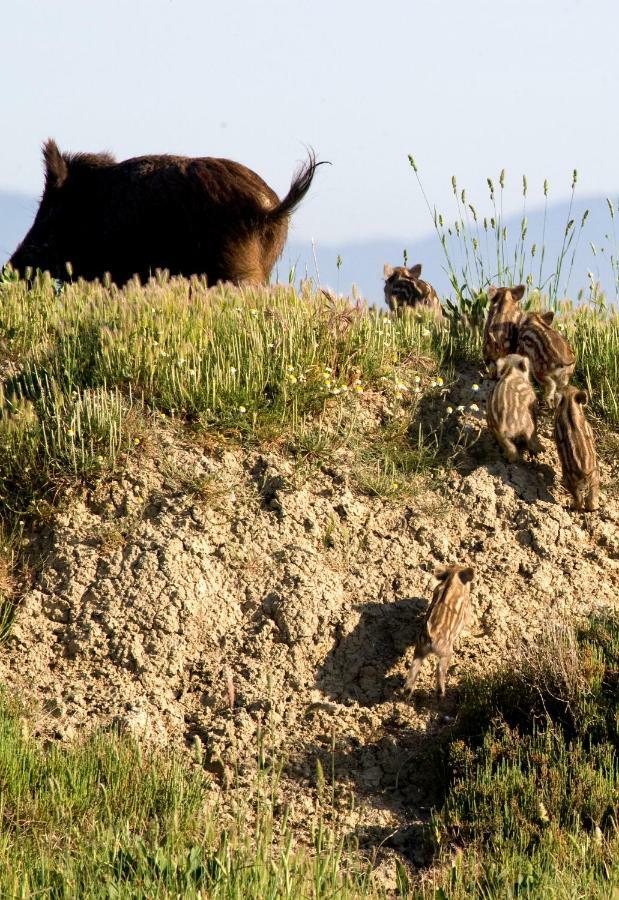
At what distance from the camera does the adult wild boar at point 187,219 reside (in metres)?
9.78

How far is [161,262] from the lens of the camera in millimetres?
9992

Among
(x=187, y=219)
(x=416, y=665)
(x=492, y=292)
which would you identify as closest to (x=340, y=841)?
(x=416, y=665)

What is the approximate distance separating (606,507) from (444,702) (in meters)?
1.82

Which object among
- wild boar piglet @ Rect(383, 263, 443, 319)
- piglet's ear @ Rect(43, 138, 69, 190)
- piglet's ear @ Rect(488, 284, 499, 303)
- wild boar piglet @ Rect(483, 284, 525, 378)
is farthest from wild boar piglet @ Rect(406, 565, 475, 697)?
piglet's ear @ Rect(43, 138, 69, 190)

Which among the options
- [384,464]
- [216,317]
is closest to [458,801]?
[384,464]

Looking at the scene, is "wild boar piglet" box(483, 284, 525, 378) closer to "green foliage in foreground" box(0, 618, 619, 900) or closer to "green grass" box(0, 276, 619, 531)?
"green grass" box(0, 276, 619, 531)

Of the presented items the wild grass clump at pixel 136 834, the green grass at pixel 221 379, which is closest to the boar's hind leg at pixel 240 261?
the green grass at pixel 221 379

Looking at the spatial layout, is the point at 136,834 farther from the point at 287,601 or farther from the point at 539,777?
the point at 539,777

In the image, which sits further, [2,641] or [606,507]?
[606,507]

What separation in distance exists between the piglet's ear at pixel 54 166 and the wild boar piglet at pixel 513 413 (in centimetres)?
605

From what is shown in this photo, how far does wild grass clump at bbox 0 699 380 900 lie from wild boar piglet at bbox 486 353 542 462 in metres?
2.50

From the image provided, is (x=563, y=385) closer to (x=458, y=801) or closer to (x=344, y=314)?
(x=344, y=314)

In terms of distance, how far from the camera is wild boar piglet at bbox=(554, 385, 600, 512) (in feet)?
21.2

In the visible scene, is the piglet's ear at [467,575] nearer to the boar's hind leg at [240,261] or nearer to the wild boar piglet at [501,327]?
the wild boar piglet at [501,327]
